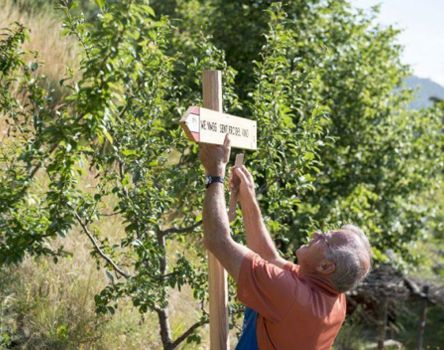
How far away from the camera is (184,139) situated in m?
4.23

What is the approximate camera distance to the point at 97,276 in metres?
5.42

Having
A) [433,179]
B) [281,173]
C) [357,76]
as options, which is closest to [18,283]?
[281,173]

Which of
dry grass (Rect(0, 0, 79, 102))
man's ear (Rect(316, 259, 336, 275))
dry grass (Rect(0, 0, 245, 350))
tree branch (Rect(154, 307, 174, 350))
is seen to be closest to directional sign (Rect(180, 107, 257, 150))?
man's ear (Rect(316, 259, 336, 275))

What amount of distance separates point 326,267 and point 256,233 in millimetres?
510

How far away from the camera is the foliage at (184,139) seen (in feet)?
10.8

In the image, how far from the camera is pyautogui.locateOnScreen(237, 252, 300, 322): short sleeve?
262 cm

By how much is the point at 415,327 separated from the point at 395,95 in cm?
385

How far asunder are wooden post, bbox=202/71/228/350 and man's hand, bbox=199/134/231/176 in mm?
227

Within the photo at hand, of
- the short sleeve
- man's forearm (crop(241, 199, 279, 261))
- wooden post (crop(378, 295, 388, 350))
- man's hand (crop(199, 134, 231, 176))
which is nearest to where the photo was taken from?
the short sleeve

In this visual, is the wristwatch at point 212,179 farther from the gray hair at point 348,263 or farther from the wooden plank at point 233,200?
the gray hair at point 348,263

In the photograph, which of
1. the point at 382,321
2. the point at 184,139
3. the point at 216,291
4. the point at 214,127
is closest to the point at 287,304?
the point at 216,291

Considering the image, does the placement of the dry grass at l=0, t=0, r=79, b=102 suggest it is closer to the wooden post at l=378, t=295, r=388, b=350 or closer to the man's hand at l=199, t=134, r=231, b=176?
the wooden post at l=378, t=295, r=388, b=350

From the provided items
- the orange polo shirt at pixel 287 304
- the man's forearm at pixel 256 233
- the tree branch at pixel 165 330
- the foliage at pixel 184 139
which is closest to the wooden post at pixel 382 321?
the foliage at pixel 184 139

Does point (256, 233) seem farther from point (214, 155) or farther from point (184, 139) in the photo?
point (184, 139)
